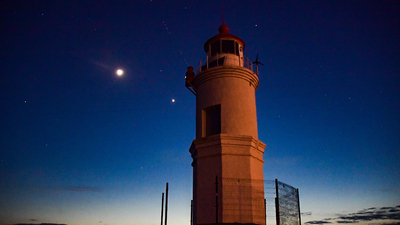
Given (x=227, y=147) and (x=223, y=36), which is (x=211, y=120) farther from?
(x=223, y=36)

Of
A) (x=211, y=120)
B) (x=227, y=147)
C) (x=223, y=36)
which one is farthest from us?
(x=223, y=36)

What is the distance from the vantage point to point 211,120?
18297 millimetres

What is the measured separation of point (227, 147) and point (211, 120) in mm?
2581

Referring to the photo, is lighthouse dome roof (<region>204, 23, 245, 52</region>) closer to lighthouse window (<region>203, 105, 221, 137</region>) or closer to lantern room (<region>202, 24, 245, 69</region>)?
lantern room (<region>202, 24, 245, 69</region>)

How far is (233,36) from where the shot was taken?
66.5ft

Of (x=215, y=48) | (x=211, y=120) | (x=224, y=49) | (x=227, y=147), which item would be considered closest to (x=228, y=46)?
(x=224, y=49)

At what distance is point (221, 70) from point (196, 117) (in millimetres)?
3263

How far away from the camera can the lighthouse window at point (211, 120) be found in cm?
1792

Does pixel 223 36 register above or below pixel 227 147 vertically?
above

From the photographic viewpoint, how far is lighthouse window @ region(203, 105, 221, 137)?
17922 millimetres

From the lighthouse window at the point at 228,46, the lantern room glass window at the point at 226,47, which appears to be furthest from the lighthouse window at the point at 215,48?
the lighthouse window at the point at 228,46

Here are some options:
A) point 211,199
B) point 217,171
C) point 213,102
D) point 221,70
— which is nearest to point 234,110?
point 213,102

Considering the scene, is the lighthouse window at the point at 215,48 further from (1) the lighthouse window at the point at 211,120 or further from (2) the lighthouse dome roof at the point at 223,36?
(1) the lighthouse window at the point at 211,120

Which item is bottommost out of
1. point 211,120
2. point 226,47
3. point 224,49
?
point 211,120
